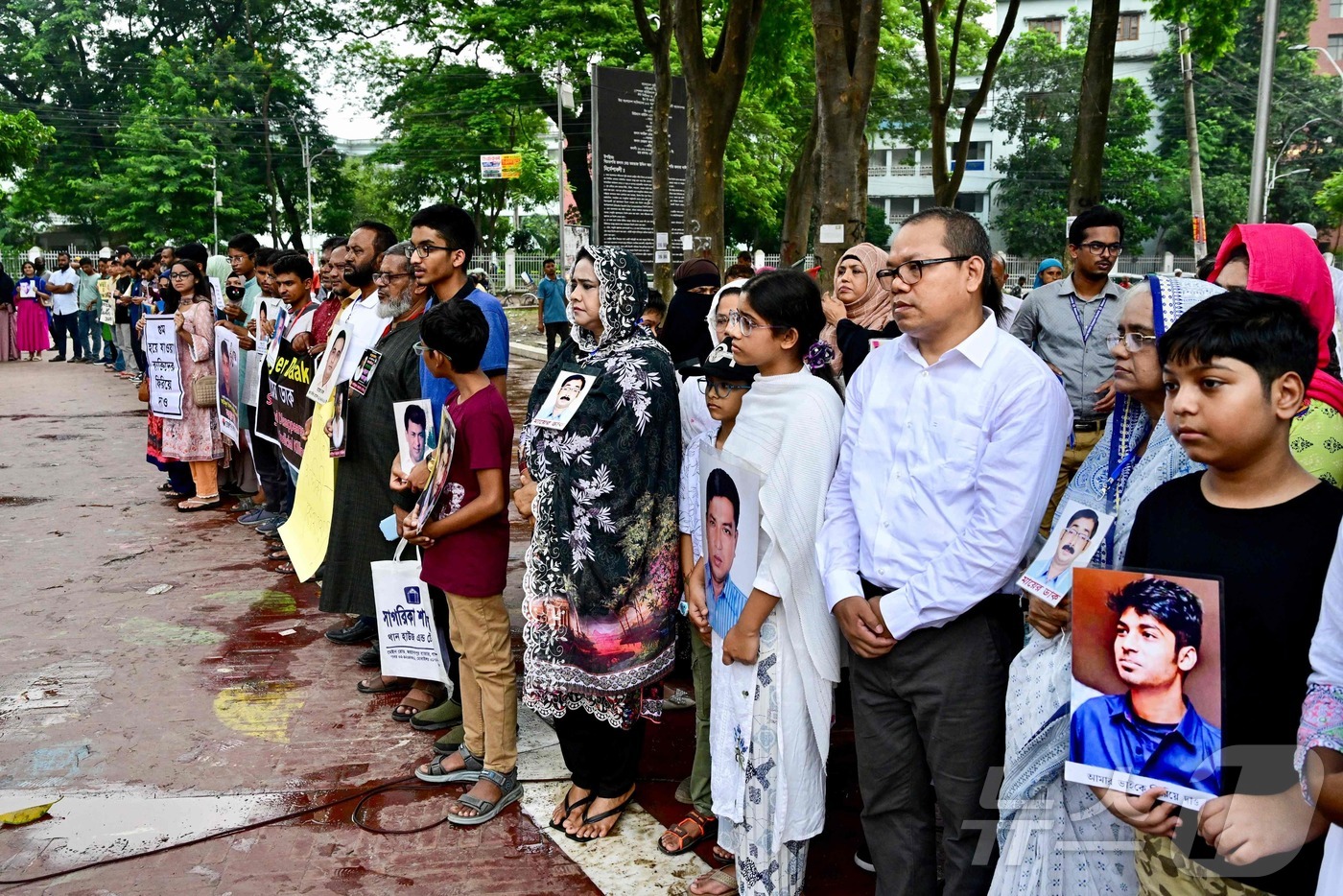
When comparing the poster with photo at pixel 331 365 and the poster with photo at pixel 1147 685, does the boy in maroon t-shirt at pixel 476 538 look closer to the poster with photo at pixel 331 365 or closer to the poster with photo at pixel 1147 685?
the poster with photo at pixel 331 365

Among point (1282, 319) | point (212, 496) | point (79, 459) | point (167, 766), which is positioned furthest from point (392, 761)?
point (79, 459)

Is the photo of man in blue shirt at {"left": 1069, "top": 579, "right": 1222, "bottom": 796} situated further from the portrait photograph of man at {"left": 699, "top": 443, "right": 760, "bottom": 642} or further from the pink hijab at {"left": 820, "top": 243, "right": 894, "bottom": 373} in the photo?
the pink hijab at {"left": 820, "top": 243, "right": 894, "bottom": 373}

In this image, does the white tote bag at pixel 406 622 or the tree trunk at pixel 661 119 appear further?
the tree trunk at pixel 661 119

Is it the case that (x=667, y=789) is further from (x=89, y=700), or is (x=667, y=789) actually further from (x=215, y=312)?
(x=215, y=312)

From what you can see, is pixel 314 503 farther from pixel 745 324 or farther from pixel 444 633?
pixel 745 324

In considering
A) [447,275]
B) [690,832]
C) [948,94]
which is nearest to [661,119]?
[948,94]

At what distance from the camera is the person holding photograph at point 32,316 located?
20.0 m

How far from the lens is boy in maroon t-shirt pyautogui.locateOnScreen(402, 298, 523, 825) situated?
379 cm

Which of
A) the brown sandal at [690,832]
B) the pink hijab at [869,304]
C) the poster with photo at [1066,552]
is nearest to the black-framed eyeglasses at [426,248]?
the pink hijab at [869,304]

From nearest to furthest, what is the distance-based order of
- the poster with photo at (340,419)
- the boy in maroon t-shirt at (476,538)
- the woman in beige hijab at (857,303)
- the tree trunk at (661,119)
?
the boy in maroon t-shirt at (476,538)
the woman in beige hijab at (857,303)
the poster with photo at (340,419)
the tree trunk at (661,119)

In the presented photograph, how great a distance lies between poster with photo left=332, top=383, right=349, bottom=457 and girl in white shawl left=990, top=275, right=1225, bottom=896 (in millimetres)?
3307

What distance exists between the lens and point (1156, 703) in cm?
193

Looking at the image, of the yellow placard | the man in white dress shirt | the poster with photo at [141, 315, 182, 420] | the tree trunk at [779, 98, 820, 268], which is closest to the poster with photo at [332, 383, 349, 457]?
the yellow placard

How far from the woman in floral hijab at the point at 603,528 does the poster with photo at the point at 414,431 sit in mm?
565
